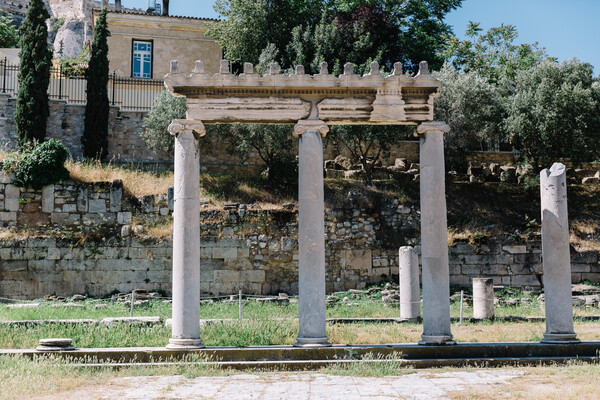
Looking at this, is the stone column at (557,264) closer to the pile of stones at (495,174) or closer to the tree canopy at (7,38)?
the pile of stones at (495,174)

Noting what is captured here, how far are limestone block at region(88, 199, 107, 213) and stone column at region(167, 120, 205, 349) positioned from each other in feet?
45.4

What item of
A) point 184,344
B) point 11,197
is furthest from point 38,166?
point 184,344

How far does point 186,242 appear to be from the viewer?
43.0 feet

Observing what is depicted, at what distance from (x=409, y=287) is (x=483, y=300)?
244 centimetres

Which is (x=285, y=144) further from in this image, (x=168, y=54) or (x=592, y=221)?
(x=592, y=221)

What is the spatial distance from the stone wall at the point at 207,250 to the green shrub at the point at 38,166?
0.44 meters

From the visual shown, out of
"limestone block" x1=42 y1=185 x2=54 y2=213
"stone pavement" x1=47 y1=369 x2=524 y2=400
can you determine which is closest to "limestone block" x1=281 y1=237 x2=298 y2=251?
"limestone block" x1=42 y1=185 x2=54 y2=213

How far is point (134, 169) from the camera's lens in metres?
29.8

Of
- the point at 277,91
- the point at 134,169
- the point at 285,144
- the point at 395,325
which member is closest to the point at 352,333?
the point at 395,325

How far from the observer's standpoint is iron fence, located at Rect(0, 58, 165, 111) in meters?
31.5

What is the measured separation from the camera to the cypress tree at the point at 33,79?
29.0 m

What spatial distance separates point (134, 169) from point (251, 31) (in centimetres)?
955

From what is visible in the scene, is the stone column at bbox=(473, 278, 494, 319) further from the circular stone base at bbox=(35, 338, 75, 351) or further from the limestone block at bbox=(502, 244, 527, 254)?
the circular stone base at bbox=(35, 338, 75, 351)

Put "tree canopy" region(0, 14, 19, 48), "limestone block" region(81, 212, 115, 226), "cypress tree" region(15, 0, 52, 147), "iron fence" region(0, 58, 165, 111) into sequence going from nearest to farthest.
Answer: "limestone block" region(81, 212, 115, 226) → "cypress tree" region(15, 0, 52, 147) → "iron fence" region(0, 58, 165, 111) → "tree canopy" region(0, 14, 19, 48)
